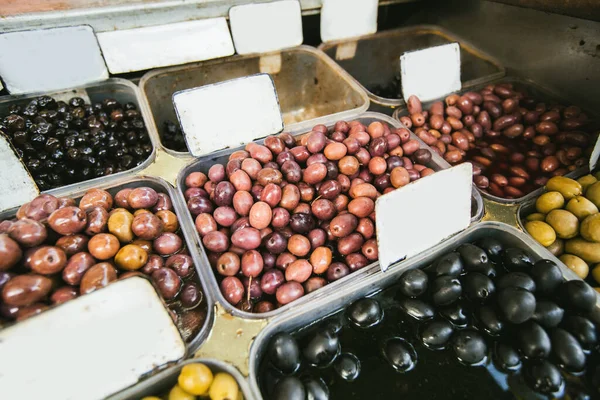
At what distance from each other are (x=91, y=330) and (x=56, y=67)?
196cm

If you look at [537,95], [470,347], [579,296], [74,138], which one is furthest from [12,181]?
[537,95]

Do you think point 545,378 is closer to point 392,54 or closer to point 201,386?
point 201,386

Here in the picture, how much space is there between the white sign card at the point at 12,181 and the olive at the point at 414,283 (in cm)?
177

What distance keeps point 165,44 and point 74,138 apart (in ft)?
2.92

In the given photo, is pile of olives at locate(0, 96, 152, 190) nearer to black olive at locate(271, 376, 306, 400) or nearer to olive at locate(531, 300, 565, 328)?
black olive at locate(271, 376, 306, 400)

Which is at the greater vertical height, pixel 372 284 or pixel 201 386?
pixel 201 386

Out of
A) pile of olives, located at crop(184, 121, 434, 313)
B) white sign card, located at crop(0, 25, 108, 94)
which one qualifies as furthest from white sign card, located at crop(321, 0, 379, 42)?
white sign card, located at crop(0, 25, 108, 94)

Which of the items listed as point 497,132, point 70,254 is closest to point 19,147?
point 70,254

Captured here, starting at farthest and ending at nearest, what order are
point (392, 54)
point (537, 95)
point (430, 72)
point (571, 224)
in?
1. point (392, 54)
2. point (537, 95)
3. point (430, 72)
4. point (571, 224)

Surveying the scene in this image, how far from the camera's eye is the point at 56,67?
2.27 meters

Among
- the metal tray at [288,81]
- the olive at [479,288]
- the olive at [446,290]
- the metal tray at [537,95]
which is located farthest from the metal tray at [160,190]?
the metal tray at [537,95]

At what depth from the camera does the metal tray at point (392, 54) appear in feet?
10.1

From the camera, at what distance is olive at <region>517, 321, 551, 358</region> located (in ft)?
4.33

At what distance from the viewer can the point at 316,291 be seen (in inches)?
59.6
